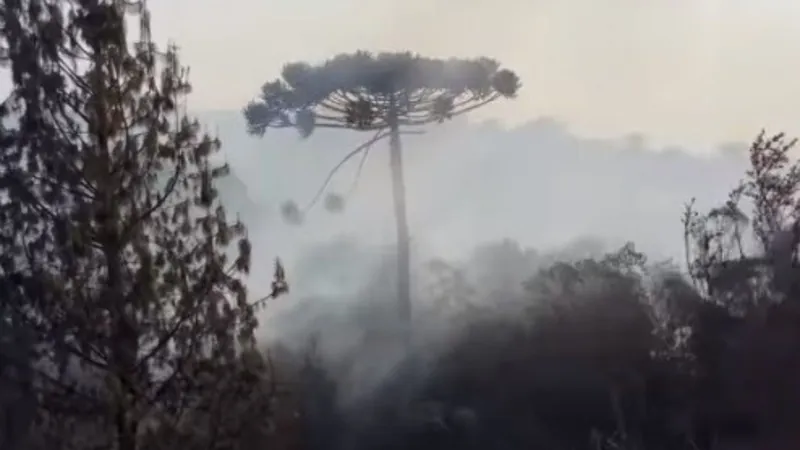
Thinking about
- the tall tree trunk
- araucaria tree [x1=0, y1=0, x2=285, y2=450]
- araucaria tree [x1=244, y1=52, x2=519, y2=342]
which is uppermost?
araucaria tree [x1=244, y1=52, x2=519, y2=342]

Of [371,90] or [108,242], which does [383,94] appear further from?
[108,242]

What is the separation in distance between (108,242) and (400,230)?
10.9 meters

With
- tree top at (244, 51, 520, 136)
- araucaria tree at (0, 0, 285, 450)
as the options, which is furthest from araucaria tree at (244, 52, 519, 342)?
araucaria tree at (0, 0, 285, 450)

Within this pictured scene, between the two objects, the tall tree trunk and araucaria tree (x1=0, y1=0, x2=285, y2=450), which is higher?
the tall tree trunk

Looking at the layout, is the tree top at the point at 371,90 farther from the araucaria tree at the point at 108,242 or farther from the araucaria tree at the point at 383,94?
the araucaria tree at the point at 108,242

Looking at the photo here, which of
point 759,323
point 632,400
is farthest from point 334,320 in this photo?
point 759,323

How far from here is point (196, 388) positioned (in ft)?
29.7

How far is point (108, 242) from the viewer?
29.1 feet

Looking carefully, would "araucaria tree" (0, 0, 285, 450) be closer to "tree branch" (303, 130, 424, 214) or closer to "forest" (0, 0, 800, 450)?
"forest" (0, 0, 800, 450)

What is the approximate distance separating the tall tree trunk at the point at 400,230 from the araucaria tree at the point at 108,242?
28.8ft

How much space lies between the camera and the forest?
8.83 m

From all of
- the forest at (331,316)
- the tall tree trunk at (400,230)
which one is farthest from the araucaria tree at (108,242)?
the tall tree trunk at (400,230)

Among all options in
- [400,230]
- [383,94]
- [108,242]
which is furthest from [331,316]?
[108,242]

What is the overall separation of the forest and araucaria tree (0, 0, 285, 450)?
2 centimetres
